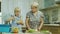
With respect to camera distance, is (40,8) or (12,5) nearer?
(40,8)

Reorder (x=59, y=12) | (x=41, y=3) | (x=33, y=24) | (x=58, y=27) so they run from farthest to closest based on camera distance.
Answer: (x=41, y=3)
(x=59, y=12)
(x=58, y=27)
(x=33, y=24)

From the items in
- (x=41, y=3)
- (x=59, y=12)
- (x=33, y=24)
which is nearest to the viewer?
(x=33, y=24)

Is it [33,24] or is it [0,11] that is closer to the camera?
[33,24]

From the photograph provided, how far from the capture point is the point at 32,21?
257 centimetres

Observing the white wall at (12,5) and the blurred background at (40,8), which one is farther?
the white wall at (12,5)

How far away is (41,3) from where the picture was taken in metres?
4.29

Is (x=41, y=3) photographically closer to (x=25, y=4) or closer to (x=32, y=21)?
(x=25, y=4)

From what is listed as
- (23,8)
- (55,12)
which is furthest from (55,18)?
(23,8)

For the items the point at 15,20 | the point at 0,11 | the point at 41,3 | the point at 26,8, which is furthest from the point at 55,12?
the point at 15,20

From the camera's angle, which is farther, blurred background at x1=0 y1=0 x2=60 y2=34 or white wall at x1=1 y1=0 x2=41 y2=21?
white wall at x1=1 y1=0 x2=41 y2=21

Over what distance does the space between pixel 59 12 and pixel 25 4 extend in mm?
913

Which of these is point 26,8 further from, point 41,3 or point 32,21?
point 32,21

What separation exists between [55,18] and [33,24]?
5.08 ft

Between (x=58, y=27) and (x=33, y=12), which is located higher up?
(x=33, y=12)
